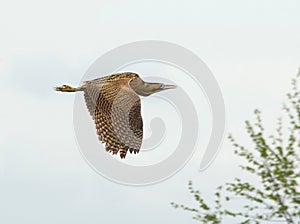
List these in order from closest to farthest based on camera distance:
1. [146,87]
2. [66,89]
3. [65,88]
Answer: [146,87] < [66,89] < [65,88]

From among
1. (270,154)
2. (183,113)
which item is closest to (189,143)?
(183,113)

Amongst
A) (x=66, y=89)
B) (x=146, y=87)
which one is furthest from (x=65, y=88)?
(x=146, y=87)

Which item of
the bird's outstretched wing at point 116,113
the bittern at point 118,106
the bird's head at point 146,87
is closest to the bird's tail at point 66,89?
the bittern at point 118,106

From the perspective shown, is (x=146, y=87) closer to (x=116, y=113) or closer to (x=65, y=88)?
(x=116, y=113)

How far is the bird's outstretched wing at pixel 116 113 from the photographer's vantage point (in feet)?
91.8

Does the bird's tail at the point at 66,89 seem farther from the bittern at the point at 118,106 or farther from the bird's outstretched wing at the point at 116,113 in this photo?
the bird's outstretched wing at the point at 116,113

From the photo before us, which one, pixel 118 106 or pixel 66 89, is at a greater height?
pixel 118 106

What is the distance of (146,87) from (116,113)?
1.28m

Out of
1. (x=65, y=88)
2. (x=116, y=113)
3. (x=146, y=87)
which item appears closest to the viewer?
(x=146, y=87)

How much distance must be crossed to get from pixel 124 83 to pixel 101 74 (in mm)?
750

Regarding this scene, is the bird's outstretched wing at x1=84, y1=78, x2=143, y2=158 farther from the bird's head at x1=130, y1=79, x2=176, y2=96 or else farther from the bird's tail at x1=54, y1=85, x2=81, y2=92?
the bird's tail at x1=54, y1=85, x2=81, y2=92

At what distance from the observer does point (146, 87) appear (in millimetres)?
27609

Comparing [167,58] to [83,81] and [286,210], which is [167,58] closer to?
[83,81]

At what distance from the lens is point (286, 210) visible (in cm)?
2317
